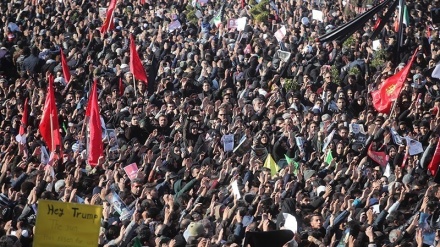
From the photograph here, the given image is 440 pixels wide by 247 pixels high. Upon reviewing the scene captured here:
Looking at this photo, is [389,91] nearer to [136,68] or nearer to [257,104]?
[257,104]

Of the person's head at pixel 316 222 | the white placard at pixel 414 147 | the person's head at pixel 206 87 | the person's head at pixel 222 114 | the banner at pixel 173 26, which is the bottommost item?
the banner at pixel 173 26

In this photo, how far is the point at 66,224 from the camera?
1209 centimetres

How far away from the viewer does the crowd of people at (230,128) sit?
1529 centimetres

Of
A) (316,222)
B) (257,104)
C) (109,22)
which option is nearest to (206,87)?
(257,104)

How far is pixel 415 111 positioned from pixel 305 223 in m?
5.85

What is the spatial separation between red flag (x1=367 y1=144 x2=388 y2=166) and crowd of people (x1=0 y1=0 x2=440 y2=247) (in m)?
0.04

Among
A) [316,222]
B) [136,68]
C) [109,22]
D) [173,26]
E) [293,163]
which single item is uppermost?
[316,222]

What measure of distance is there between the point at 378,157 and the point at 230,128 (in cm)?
263

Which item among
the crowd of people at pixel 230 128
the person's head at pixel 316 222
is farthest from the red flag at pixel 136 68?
the person's head at pixel 316 222

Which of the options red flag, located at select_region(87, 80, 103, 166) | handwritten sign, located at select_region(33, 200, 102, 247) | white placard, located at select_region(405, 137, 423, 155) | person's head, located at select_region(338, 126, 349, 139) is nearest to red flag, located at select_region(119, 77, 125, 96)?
red flag, located at select_region(87, 80, 103, 166)

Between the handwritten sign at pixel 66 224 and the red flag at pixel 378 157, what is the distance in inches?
297

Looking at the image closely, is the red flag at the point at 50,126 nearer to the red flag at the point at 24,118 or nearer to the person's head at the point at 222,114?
the red flag at the point at 24,118

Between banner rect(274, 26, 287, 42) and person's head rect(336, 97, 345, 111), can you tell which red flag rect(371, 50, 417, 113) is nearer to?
person's head rect(336, 97, 345, 111)

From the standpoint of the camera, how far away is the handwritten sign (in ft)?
39.5
